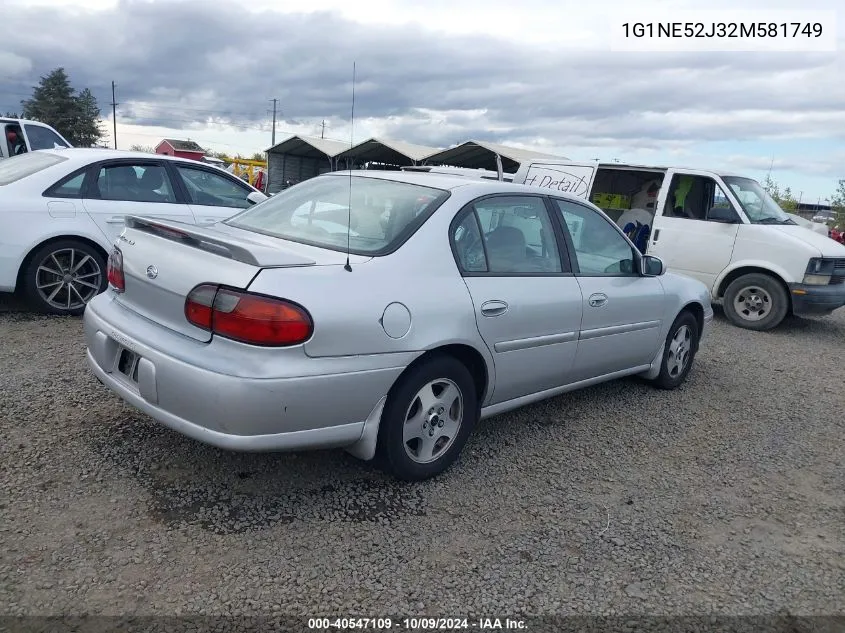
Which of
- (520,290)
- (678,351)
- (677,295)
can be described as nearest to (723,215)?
(678,351)

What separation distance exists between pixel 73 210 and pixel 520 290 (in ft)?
13.5

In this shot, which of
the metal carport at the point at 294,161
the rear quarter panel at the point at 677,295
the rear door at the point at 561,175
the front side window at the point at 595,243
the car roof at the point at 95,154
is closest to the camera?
the front side window at the point at 595,243

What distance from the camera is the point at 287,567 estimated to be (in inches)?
100

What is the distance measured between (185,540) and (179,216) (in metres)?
4.20

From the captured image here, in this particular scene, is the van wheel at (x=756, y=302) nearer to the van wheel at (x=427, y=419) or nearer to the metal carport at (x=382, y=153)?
the van wheel at (x=427, y=419)

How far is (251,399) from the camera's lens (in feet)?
8.31

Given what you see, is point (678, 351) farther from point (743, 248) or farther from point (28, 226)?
point (28, 226)

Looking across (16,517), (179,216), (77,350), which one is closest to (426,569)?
(16,517)

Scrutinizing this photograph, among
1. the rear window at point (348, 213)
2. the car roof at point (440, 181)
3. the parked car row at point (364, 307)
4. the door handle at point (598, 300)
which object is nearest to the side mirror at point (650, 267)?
the parked car row at point (364, 307)

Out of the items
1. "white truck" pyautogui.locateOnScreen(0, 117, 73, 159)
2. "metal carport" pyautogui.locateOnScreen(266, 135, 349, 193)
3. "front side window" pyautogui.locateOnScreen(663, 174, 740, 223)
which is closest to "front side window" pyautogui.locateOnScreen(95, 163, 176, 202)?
"white truck" pyautogui.locateOnScreen(0, 117, 73, 159)

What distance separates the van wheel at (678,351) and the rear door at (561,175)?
4249 millimetres

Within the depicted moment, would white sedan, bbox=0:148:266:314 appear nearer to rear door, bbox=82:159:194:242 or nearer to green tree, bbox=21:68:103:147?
rear door, bbox=82:159:194:242

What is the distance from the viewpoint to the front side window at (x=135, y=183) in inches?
231

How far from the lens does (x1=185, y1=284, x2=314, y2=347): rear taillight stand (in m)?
2.57
